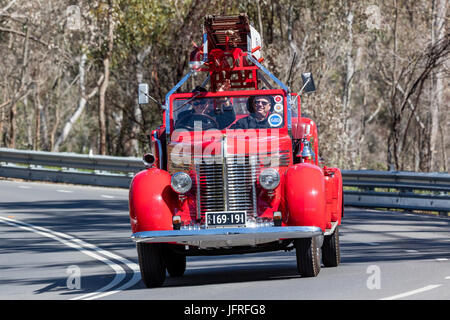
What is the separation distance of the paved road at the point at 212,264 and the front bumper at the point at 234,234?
0.54 meters

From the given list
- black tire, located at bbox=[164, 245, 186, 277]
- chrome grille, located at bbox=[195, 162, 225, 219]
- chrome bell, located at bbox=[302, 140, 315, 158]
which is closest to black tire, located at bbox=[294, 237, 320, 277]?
chrome grille, located at bbox=[195, 162, 225, 219]

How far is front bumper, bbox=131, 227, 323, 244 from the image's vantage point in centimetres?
1050

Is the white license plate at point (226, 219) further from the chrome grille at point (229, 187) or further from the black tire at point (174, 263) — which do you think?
the black tire at point (174, 263)

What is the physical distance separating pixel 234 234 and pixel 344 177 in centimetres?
1406

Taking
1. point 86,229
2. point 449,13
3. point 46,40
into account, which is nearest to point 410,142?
point 449,13

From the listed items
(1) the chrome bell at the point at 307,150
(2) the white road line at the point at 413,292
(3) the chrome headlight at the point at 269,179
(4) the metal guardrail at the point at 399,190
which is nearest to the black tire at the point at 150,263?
(3) the chrome headlight at the point at 269,179

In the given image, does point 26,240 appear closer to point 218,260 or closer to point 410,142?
point 218,260

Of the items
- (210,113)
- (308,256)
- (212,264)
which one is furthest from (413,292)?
(212,264)

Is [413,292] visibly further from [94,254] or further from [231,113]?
[94,254]

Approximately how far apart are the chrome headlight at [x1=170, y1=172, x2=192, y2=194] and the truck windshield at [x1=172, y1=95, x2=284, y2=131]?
42.5 inches

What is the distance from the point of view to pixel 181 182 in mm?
11078

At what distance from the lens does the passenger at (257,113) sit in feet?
39.4

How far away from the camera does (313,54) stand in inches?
1606

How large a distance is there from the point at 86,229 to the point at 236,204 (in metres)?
8.20
